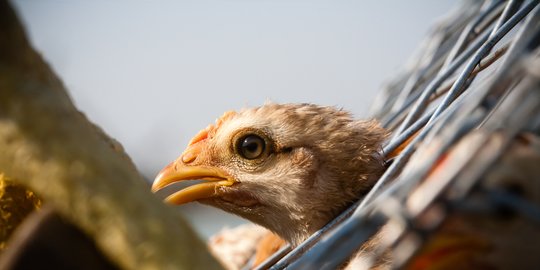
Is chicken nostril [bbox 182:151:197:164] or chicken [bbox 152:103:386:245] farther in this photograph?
chicken nostril [bbox 182:151:197:164]

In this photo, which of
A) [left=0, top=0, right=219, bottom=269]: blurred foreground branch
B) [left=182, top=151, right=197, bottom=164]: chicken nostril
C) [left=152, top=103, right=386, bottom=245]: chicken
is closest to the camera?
[left=0, top=0, right=219, bottom=269]: blurred foreground branch

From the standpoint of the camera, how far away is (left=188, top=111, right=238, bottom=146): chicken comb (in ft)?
5.06

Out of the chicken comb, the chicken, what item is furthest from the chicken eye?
the chicken comb

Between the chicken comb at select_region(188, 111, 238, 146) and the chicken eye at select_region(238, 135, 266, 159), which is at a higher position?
the chicken comb at select_region(188, 111, 238, 146)

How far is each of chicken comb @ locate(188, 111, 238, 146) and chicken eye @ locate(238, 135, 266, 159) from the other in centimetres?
13

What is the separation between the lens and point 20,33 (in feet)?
1.91

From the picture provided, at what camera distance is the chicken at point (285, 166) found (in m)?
1.35

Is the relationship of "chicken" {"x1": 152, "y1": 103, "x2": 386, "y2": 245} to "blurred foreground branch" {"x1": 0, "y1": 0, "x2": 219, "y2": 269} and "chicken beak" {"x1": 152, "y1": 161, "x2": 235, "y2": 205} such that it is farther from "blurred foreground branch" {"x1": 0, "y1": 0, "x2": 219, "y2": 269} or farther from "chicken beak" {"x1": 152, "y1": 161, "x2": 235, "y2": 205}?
"blurred foreground branch" {"x1": 0, "y1": 0, "x2": 219, "y2": 269}

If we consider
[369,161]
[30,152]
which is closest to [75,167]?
[30,152]

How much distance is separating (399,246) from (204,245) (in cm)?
23

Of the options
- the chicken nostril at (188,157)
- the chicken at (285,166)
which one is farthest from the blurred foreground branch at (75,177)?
the chicken nostril at (188,157)

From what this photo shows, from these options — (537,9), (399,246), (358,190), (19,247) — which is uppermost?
(537,9)

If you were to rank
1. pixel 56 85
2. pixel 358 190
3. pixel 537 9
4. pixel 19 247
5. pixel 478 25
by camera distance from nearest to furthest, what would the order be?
pixel 19 247, pixel 56 85, pixel 537 9, pixel 358 190, pixel 478 25

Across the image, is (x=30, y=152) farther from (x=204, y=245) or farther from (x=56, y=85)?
(x=204, y=245)
